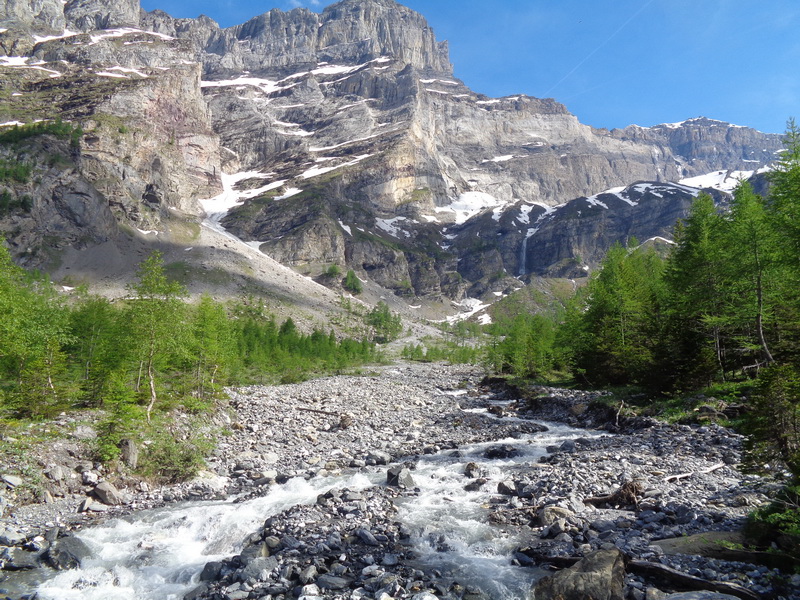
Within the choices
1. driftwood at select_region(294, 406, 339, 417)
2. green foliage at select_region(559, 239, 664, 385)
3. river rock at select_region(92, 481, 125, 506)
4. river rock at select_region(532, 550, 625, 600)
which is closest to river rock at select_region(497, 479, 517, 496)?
river rock at select_region(532, 550, 625, 600)

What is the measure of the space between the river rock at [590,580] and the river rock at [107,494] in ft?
48.6

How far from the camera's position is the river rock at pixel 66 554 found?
11852 millimetres

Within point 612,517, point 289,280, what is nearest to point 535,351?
point 612,517

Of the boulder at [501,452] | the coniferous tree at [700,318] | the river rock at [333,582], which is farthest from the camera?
the coniferous tree at [700,318]

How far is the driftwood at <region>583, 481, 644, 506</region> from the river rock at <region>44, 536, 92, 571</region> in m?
15.0

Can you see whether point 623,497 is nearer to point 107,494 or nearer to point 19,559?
point 19,559

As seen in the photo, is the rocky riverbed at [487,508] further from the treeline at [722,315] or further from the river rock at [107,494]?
the treeline at [722,315]

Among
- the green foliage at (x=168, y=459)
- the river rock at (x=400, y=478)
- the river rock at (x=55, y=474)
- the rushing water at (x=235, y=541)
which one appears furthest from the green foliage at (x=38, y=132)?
the river rock at (x=400, y=478)

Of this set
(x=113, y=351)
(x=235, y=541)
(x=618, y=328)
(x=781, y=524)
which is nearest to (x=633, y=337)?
(x=618, y=328)

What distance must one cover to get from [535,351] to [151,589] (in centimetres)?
4929

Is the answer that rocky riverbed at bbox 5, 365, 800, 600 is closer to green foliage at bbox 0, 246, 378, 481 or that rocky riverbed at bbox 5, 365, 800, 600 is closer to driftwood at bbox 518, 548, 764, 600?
driftwood at bbox 518, 548, 764, 600

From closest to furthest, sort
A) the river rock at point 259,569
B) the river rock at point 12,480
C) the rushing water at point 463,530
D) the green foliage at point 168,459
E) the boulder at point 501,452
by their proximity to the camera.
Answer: the rushing water at point 463,530 → the river rock at point 259,569 → the river rock at point 12,480 → the green foliage at point 168,459 → the boulder at point 501,452

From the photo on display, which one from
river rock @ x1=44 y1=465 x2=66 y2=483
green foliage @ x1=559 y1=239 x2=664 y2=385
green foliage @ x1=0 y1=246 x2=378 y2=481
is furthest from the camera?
green foliage @ x1=559 y1=239 x2=664 y2=385

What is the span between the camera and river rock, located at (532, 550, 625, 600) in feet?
Answer: 28.0
